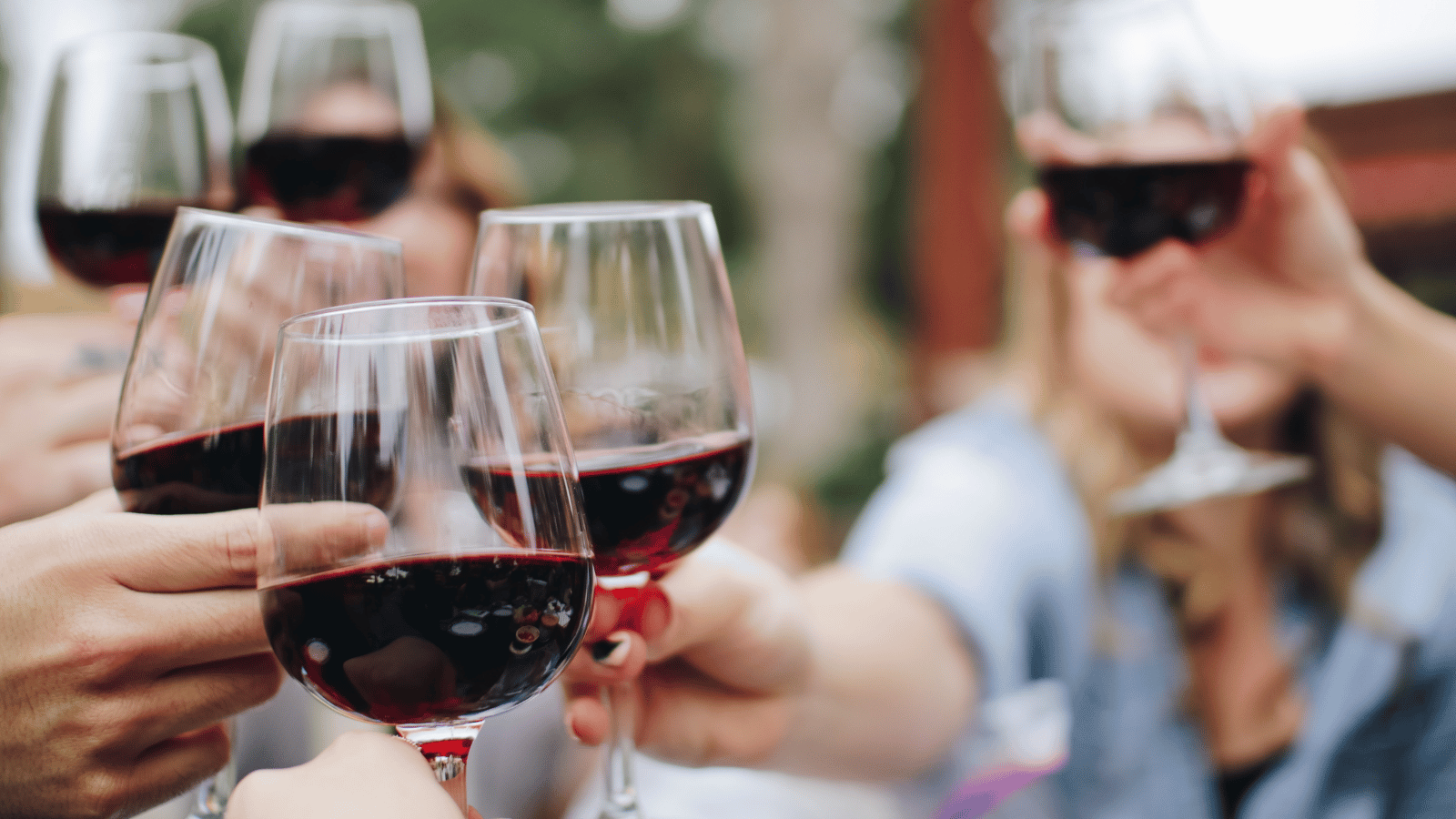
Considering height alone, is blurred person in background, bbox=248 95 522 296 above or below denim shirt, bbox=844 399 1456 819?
above

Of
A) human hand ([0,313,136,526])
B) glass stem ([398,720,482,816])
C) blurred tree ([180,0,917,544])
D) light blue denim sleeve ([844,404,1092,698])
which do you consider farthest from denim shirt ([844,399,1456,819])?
blurred tree ([180,0,917,544])

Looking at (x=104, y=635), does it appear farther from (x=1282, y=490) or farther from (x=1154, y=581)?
(x=1282, y=490)

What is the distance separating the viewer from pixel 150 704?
0.68 meters

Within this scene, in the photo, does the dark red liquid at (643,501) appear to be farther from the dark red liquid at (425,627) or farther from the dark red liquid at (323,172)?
the dark red liquid at (323,172)

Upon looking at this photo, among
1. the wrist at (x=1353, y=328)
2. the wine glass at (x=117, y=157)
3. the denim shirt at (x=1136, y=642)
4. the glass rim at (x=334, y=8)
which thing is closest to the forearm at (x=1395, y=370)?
the wrist at (x=1353, y=328)

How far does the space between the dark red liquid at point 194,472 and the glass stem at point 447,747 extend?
22 centimetres

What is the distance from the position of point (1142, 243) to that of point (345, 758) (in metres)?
1.03

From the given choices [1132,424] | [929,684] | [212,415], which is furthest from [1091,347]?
[212,415]

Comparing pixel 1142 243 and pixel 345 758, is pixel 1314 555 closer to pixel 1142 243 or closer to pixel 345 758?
pixel 1142 243

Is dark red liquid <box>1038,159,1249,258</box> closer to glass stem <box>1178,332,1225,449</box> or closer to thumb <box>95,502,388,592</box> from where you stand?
glass stem <box>1178,332,1225,449</box>

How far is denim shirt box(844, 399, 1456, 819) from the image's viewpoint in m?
1.47

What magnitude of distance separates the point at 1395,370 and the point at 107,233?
145cm

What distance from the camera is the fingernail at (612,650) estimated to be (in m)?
0.74

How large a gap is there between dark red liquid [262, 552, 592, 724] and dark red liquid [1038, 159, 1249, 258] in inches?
33.6
